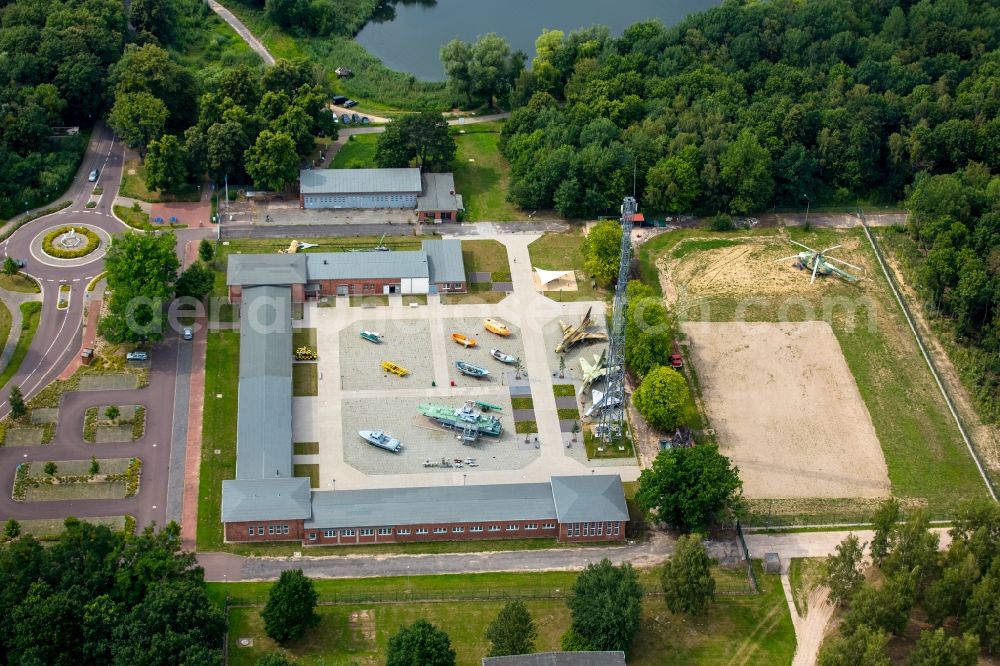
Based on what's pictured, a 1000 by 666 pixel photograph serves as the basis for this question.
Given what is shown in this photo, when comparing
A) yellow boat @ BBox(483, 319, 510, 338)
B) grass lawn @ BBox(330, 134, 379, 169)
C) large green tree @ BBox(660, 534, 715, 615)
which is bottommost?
large green tree @ BBox(660, 534, 715, 615)

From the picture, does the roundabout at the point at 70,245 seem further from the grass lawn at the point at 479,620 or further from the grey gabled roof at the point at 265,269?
the grass lawn at the point at 479,620

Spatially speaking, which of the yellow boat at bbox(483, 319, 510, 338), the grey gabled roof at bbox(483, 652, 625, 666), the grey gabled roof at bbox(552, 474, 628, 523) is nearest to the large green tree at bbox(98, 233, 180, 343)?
the yellow boat at bbox(483, 319, 510, 338)

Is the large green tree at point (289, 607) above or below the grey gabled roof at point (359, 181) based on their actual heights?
below

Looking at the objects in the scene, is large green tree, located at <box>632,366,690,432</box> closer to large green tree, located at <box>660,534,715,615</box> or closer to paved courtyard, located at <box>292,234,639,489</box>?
paved courtyard, located at <box>292,234,639,489</box>

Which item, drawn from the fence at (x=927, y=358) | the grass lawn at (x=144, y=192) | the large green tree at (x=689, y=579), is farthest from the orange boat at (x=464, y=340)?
the fence at (x=927, y=358)

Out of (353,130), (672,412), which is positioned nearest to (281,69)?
(353,130)

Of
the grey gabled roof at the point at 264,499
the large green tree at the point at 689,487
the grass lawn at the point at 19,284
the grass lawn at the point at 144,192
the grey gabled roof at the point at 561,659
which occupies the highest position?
the grass lawn at the point at 144,192
